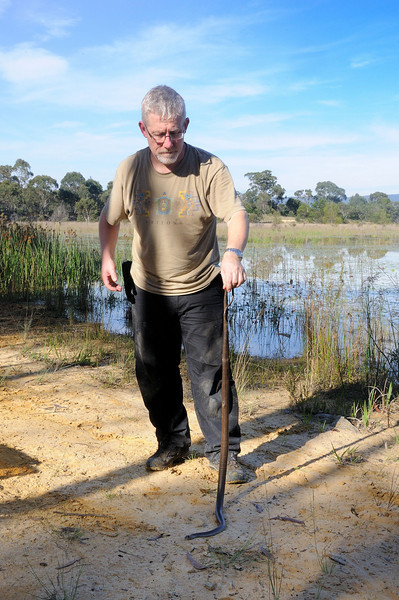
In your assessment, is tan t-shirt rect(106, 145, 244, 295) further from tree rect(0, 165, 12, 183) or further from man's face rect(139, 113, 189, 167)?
tree rect(0, 165, 12, 183)

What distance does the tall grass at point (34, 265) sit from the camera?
932cm

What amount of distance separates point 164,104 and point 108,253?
0.89 meters

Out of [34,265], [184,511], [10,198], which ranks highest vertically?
[10,198]

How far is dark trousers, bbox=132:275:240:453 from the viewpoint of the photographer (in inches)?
122

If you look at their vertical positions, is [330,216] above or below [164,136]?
above

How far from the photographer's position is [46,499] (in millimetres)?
2885

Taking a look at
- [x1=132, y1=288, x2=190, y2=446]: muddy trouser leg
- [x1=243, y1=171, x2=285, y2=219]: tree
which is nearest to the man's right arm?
[x1=132, y1=288, x2=190, y2=446]: muddy trouser leg

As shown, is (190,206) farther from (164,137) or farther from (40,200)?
(40,200)

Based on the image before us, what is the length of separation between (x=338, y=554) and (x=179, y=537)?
0.71m

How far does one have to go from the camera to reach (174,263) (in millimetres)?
3012

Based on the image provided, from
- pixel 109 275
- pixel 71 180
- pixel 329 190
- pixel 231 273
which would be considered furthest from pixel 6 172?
pixel 329 190

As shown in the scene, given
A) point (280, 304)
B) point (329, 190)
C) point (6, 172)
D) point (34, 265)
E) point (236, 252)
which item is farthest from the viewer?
point (329, 190)

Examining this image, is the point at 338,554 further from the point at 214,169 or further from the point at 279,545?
the point at 214,169

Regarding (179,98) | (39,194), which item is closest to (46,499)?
(179,98)
